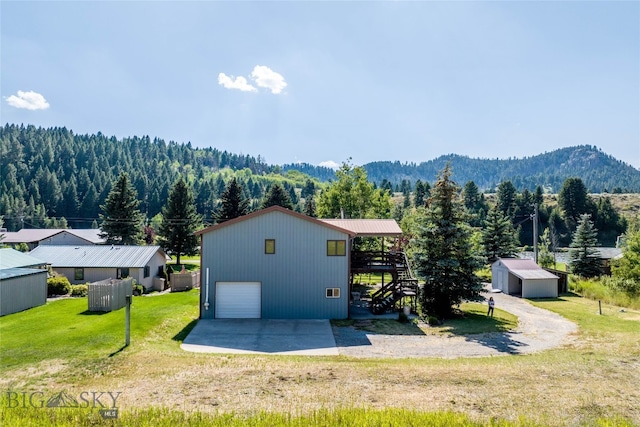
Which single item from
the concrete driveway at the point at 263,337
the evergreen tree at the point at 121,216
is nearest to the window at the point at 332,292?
the concrete driveway at the point at 263,337

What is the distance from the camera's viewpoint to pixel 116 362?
42.0 ft

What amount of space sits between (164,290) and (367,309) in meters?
18.1

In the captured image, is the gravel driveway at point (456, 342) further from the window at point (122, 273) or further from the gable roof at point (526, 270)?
the window at point (122, 273)

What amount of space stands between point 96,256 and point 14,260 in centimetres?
826

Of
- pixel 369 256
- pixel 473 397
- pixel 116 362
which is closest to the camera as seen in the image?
pixel 473 397

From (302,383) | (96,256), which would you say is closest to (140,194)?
(96,256)

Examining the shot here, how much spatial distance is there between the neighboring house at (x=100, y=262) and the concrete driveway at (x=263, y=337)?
42.5ft

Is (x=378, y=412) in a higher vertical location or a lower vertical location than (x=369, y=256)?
lower

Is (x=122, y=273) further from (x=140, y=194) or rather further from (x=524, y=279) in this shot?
(x=140, y=194)

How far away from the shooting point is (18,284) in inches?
807

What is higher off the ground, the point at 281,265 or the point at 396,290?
the point at 281,265

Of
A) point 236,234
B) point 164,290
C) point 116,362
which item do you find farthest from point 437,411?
point 164,290

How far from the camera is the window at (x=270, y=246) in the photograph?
72.2 ft

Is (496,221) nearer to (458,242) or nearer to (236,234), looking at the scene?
(458,242)
